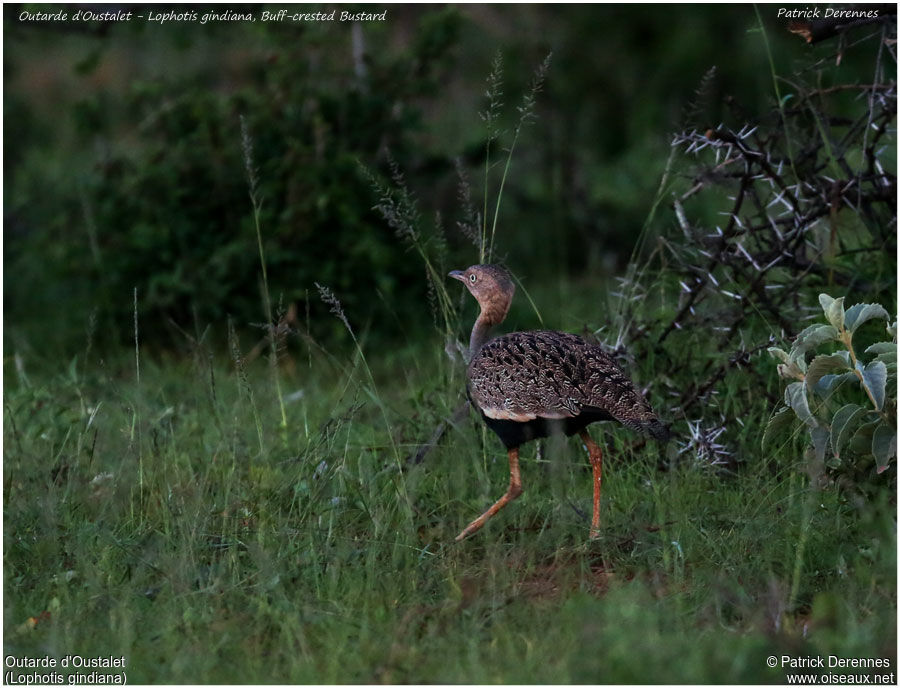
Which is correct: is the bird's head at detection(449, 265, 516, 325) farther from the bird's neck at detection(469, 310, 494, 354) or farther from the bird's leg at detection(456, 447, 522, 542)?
the bird's leg at detection(456, 447, 522, 542)

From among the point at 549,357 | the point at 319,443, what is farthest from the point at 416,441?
the point at 549,357

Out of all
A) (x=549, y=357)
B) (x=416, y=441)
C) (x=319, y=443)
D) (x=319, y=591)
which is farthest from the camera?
(x=416, y=441)

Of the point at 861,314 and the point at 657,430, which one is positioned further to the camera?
the point at 657,430

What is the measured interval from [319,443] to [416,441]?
643 mm

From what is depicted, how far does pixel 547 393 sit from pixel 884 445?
3.92ft

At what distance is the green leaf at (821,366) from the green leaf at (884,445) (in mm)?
250

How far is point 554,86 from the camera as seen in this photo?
1105cm

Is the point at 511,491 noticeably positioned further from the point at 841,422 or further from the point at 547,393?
the point at 841,422

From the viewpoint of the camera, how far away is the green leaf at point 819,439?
419cm

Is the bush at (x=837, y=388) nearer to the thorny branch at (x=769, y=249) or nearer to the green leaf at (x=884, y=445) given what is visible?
the green leaf at (x=884, y=445)

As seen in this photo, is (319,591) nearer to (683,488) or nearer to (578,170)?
(683,488)

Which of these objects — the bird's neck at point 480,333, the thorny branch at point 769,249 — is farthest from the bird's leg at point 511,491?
the thorny branch at point 769,249

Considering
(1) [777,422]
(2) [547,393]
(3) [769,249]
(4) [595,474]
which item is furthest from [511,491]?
(3) [769,249]

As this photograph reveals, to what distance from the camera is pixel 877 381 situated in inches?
159
